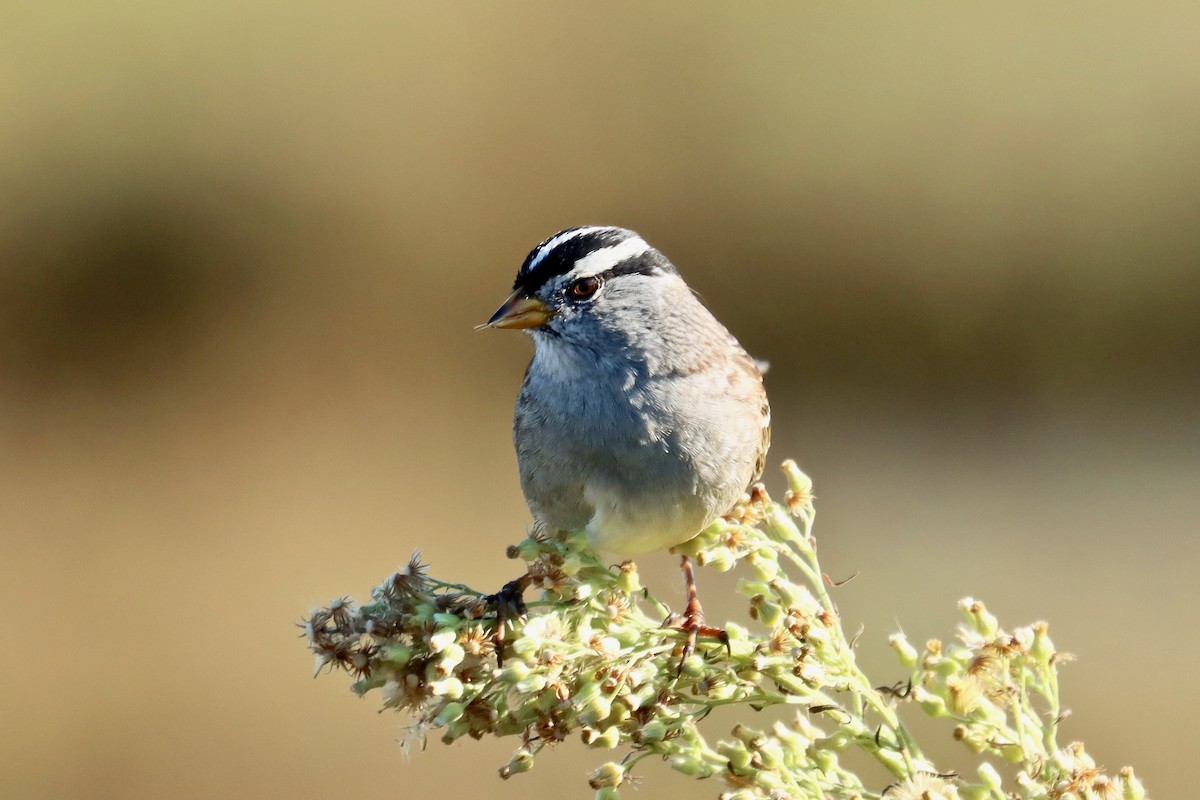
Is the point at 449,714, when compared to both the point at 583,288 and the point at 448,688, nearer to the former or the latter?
the point at 448,688

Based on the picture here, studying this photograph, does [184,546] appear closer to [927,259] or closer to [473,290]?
[473,290]

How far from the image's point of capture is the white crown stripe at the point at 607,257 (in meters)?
2.77

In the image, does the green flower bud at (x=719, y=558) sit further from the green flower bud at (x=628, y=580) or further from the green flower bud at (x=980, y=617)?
the green flower bud at (x=980, y=617)

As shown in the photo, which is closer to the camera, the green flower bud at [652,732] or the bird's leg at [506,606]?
the green flower bud at [652,732]

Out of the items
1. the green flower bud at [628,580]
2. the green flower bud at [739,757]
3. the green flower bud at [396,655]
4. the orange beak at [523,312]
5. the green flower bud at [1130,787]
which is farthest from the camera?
the orange beak at [523,312]

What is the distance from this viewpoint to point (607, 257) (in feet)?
9.23

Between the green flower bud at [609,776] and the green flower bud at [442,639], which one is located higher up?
the green flower bud at [442,639]

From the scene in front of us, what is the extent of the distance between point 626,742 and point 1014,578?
266 inches

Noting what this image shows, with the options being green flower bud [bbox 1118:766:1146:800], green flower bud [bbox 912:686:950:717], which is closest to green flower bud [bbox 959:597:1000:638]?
green flower bud [bbox 912:686:950:717]

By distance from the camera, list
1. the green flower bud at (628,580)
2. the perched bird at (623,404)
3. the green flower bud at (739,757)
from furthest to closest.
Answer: the perched bird at (623,404), the green flower bud at (628,580), the green flower bud at (739,757)

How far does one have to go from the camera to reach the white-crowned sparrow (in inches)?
100

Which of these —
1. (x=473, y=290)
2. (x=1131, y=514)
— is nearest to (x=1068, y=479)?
(x=1131, y=514)

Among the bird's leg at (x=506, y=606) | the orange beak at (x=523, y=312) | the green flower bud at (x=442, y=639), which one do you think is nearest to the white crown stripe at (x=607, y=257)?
the orange beak at (x=523, y=312)

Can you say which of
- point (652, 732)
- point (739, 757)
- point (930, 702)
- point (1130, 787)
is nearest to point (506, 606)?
point (652, 732)
